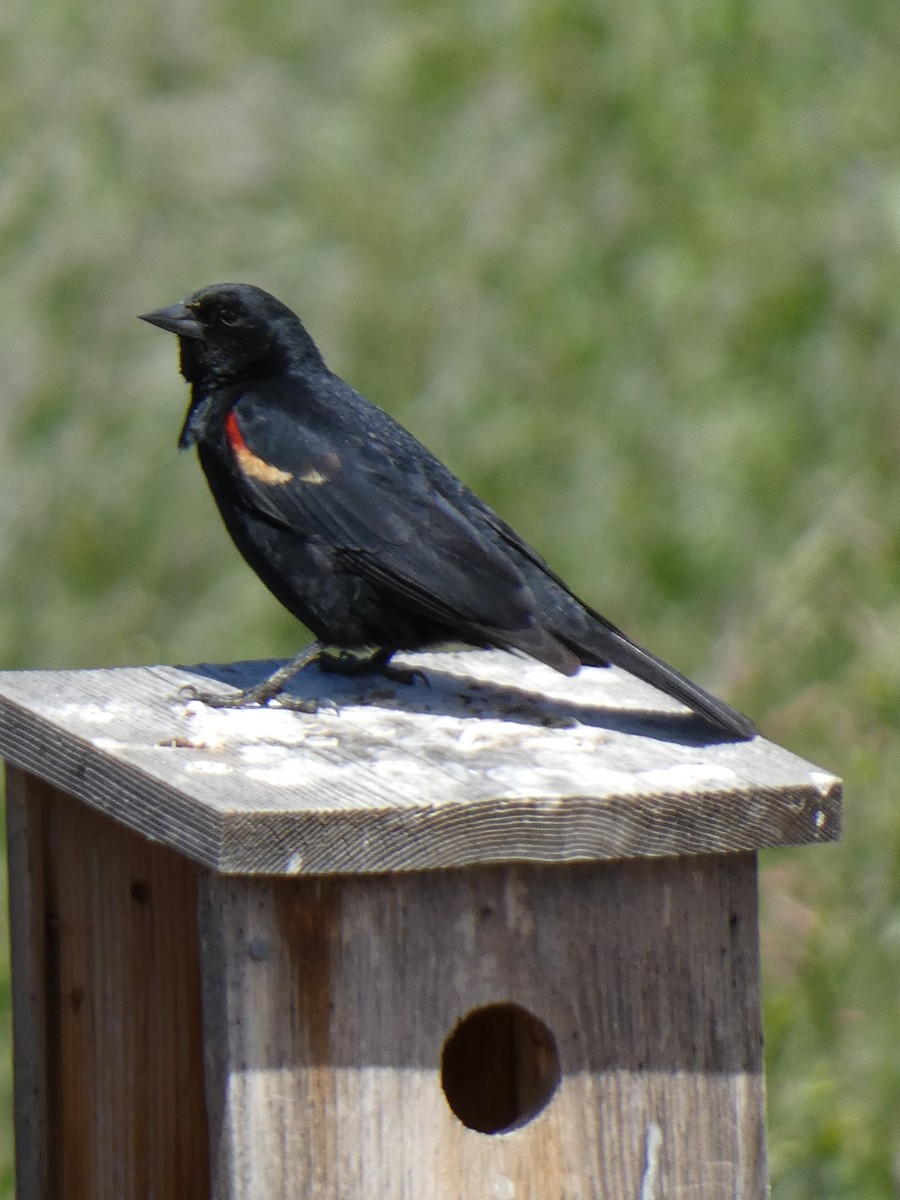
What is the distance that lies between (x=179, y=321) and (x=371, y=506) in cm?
67

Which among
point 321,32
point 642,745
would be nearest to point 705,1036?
point 642,745

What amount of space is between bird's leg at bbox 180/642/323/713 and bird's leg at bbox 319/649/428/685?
0.11 metres

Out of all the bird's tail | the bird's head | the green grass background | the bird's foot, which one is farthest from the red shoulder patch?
the green grass background

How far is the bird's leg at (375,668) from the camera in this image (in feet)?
10.3

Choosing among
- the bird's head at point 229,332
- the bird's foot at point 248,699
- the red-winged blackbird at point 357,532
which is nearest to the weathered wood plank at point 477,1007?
the red-winged blackbird at point 357,532

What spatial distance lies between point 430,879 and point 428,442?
10.6 ft

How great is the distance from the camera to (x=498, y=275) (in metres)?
5.97

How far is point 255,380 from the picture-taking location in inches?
136

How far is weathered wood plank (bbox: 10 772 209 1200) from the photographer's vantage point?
8.41 feet

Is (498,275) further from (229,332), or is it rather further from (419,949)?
(419,949)

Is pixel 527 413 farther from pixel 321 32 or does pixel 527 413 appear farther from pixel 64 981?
pixel 64 981

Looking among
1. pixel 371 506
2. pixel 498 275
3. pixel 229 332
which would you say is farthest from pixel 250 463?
pixel 498 275

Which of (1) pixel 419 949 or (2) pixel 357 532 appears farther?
(2) pixel 357 532

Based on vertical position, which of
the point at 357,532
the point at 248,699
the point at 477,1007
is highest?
the point at 357,532
